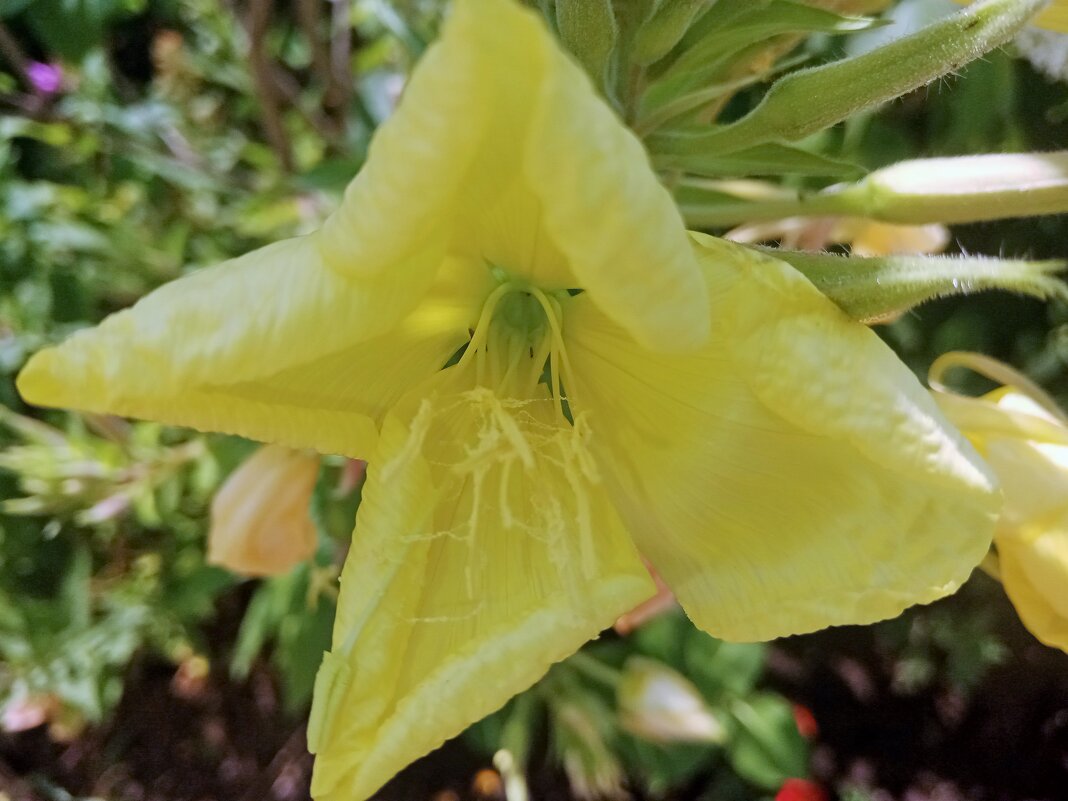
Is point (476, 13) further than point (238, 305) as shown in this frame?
No

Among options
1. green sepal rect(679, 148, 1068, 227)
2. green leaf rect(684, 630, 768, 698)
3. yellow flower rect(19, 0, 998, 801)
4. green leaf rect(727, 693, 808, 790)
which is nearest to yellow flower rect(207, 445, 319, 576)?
yellow flower rect(19, 0, 998, 801)

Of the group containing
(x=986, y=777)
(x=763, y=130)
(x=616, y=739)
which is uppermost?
(x=763, y=130)

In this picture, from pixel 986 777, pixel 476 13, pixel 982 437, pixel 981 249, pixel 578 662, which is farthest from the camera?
pixel 986 777

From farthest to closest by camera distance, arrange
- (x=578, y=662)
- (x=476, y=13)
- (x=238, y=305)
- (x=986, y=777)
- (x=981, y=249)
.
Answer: (x=986, y=777) < (x=981, y=249) < (x=578, y=662) < (x=238, y=305) < (x=476, y=13)

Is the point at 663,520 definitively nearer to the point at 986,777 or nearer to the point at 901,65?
the point at 901,65

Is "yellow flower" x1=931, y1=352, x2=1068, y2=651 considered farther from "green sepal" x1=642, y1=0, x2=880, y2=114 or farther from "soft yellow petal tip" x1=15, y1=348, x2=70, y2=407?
"soft yellow petal tip" x1=15, y1=348, x2=70, y2=407

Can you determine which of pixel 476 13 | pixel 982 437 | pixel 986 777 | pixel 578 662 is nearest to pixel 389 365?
pixel 476 13

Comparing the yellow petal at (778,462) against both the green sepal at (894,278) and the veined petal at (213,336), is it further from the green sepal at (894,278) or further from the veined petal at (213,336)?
the veined petal at (213,336)
